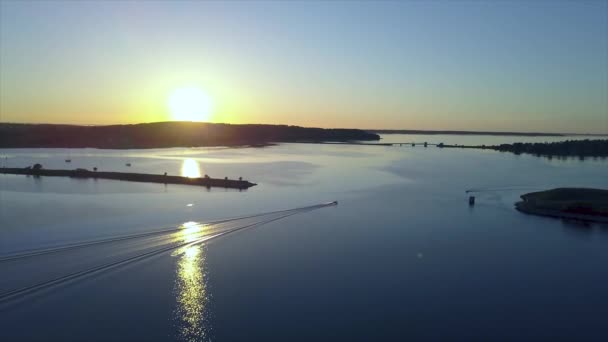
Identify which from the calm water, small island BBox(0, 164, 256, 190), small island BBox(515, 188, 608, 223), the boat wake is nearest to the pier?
small island BBox(0, 164, 256, 190)

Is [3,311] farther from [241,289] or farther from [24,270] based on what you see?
[241,289]

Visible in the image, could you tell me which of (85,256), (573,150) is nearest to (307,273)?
(85,256)

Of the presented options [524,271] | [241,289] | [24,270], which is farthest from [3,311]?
[524,271]

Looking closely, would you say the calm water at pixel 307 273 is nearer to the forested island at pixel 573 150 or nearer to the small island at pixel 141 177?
the small island at pixel 141 177

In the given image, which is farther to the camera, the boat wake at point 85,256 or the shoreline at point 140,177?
the shoreline at point 140,177

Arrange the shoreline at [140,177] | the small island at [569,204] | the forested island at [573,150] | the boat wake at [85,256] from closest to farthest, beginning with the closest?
the boat wake at [85,256], the small island at [569,204], the shoreline at [140,177], the forested island at [573,150]

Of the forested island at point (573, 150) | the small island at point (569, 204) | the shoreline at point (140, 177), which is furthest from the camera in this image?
the forested island at point (573, 150)

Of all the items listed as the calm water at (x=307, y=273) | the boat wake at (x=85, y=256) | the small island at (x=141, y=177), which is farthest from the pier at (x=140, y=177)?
the boat wake at (x=85, y=256)
